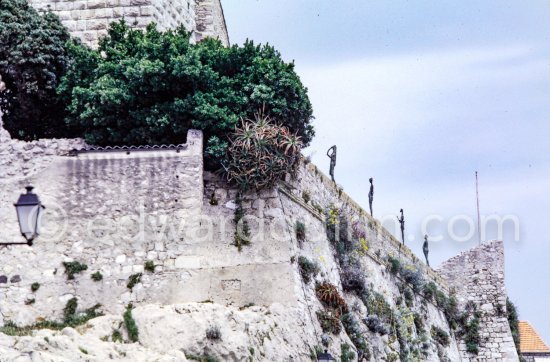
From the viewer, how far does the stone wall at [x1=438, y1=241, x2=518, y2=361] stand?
2992 cm

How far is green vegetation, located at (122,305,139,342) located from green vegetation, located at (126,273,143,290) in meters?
1.02

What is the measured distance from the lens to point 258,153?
725 inches

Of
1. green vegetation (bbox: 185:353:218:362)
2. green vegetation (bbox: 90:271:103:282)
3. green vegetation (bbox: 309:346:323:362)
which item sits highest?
green vegetation (bbox: 90:271:103:282)

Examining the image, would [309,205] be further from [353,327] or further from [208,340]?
[208,340]

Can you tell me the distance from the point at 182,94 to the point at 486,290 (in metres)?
15.1

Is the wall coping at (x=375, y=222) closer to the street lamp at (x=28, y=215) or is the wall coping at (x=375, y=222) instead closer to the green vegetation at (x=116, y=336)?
the green vegetation at (x=116, y=336)

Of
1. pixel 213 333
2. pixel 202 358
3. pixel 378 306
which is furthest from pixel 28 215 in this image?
pixel 378 306

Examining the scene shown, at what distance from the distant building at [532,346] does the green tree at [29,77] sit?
2551 cm

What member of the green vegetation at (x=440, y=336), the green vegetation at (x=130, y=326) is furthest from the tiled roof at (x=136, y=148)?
the green vegetation at (x=440, y=336)

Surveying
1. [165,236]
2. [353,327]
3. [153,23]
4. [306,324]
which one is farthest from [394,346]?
[153,23]

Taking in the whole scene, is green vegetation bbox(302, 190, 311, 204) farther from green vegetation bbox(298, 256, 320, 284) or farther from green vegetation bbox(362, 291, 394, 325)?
green vegetation bbox(362, 291, 394, 325)

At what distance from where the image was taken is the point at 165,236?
1791 centimetres

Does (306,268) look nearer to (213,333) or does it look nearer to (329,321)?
(329,321)

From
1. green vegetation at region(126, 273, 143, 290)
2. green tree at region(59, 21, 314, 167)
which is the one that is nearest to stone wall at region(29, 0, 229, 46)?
green tree at region(59, 21, 314, 167)
